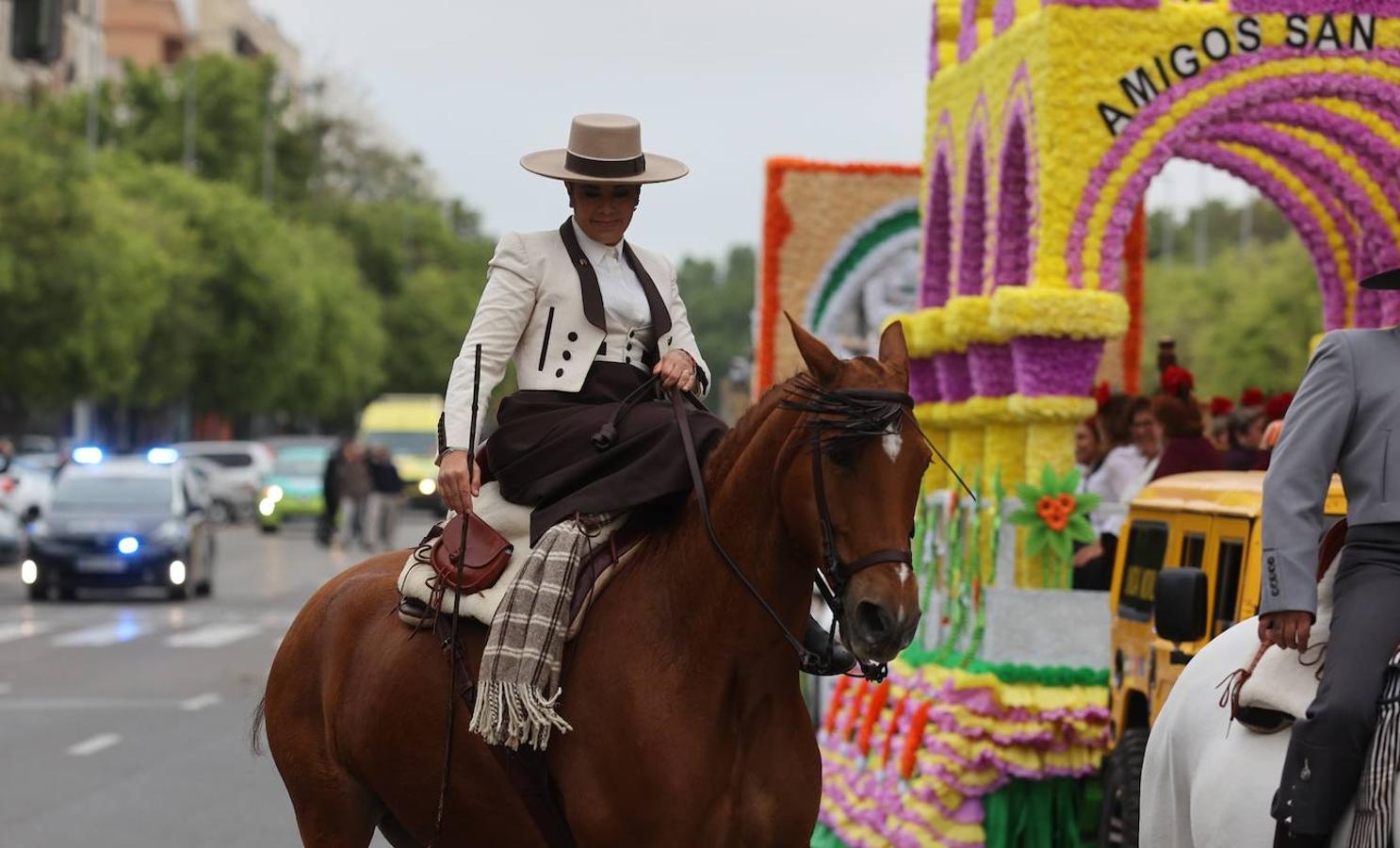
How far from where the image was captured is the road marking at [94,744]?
1622 centimetres

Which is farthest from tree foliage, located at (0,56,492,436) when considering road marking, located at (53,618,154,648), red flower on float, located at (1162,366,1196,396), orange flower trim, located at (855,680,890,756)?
orange flower trim, located at (855,680,890,756)

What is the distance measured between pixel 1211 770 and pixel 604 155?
7.49 feet

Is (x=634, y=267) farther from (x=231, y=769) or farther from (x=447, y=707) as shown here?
(x=231, y=769)

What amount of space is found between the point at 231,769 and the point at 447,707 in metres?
9.22

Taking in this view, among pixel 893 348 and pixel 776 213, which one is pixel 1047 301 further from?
pixel 776 213

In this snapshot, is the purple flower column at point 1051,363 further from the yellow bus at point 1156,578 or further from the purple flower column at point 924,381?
the purple flower column at point 924,381

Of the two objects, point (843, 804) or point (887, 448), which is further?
point (843, 804)

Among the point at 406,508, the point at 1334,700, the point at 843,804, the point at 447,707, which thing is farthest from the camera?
the point at 406,508

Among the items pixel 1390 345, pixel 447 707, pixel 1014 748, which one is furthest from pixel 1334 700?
pixel 1014 748

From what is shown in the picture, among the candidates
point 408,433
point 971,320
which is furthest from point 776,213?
point 408,433

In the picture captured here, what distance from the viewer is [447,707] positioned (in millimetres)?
6680

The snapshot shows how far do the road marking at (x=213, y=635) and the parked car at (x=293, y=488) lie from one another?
87.9 ft

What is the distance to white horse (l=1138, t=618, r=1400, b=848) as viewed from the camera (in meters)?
5.93

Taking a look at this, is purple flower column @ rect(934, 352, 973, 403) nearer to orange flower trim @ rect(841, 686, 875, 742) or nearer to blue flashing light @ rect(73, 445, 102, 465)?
orange flower trim @ rect(841, 686, 875, 742)
